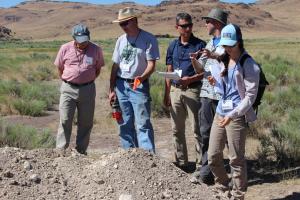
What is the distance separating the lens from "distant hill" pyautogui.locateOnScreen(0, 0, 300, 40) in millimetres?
131375

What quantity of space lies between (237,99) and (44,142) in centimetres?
467

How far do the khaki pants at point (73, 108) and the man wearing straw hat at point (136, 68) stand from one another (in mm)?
643

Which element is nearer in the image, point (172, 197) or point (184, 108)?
point (172, 197)

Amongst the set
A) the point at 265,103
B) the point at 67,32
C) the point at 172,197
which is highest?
the point at 172,197

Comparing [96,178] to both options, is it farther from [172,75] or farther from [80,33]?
[80,33]

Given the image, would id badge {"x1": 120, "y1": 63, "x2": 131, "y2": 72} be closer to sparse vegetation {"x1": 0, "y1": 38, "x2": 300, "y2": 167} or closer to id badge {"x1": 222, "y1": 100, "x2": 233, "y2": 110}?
id badge {"x1": 222, "y1": 100, "x2": 233, "y2": 110}

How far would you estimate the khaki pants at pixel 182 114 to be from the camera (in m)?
7.26

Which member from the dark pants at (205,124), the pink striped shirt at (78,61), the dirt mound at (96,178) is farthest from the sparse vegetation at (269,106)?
the dirt mound at (96,178)

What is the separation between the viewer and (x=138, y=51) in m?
7.00

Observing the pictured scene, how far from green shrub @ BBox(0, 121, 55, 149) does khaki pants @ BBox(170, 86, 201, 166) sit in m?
2.42

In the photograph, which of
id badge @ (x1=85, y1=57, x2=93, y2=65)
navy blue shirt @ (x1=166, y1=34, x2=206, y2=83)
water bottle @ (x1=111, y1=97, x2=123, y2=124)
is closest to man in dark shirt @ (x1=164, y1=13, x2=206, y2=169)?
navy blue shirt @ (x1=166, y1=34, x2=206, y2=83)

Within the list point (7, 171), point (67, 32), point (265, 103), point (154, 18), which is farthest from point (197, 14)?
point (7, 171)

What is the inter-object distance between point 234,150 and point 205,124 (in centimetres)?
131

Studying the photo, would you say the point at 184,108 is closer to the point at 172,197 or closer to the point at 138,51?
the point at 138,51
